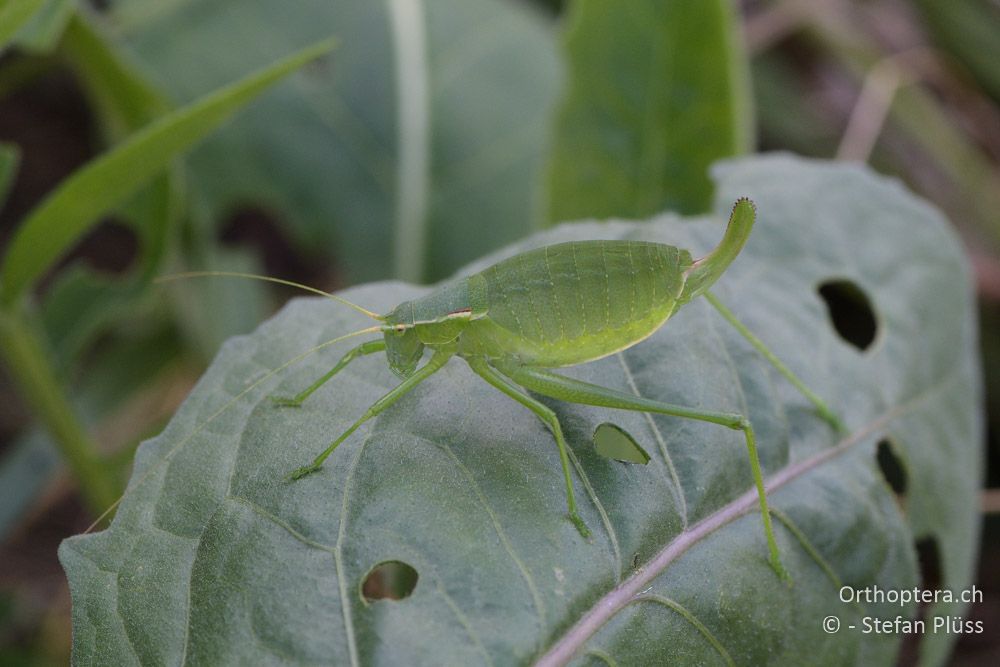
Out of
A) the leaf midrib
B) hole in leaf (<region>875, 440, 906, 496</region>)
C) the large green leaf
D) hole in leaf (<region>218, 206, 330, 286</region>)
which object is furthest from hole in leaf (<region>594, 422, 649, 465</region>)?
hole in leaf (<region>218, 206, 330, 286</region>)

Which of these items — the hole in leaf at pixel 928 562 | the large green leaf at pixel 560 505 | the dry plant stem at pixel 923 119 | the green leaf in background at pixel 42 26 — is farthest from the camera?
the dry plant stem at pixel 923 119

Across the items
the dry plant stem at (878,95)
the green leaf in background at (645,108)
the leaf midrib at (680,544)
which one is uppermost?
the dry plant stem at (878,95)

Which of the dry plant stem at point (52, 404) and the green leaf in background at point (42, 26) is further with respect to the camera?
the dry plant stem at point (52, 404)

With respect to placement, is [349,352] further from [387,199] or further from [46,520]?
[46,520]

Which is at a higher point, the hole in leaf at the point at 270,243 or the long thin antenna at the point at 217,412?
the hole in leaf at the point at 270,243

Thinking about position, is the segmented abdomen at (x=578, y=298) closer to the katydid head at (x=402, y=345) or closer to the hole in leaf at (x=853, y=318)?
the katydid head at (x=402, y=345)

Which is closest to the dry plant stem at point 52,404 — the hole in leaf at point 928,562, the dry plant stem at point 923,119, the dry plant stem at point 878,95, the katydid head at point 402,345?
the katydid head at point 402,345

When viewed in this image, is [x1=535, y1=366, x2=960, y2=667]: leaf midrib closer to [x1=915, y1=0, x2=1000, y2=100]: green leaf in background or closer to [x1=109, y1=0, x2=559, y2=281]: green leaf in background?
[x1=109, y1=0, x2=559, y2=281]: green leaf in background
